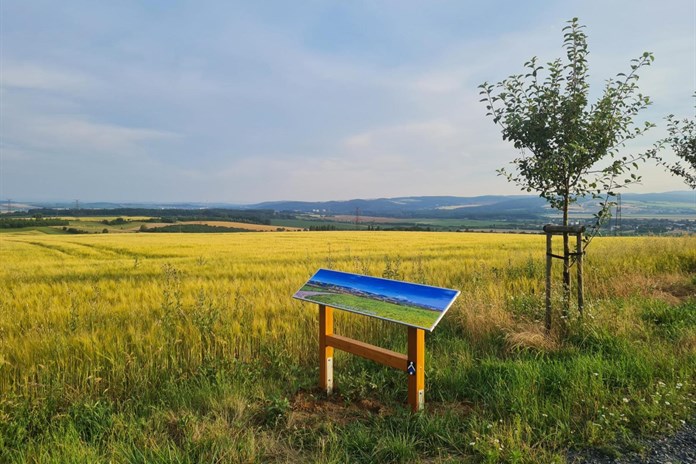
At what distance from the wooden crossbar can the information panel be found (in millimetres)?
377

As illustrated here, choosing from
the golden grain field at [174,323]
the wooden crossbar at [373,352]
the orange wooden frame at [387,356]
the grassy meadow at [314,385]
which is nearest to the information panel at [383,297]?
the orange wooden frame at [387,356]

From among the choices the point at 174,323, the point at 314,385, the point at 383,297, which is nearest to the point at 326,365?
the point at 314,385

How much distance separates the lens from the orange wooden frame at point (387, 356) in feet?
12.3

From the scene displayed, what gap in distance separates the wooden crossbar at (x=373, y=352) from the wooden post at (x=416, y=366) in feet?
0.25

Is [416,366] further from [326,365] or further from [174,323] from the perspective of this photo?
[174,323]

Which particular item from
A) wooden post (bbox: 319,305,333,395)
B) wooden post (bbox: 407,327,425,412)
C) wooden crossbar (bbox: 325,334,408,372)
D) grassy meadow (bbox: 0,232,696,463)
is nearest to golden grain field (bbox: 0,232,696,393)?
grassy meadow (bbox: 0,232,696,463)

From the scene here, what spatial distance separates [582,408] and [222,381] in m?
3.42

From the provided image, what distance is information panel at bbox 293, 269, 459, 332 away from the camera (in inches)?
144

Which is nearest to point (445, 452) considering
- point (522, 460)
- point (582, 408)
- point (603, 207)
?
point (522, 460)

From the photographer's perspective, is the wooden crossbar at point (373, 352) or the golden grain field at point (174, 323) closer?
the wooden crossbar at point (373, 352)

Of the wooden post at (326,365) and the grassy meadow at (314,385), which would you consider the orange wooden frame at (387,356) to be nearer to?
the wooden post at (326,365)

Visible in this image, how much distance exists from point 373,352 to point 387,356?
170 mm

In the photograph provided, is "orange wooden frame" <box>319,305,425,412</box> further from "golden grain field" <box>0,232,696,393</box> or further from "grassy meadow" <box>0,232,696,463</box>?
"golden grain field" <box>0,232,696,393</box>

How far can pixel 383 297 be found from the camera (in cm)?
410
